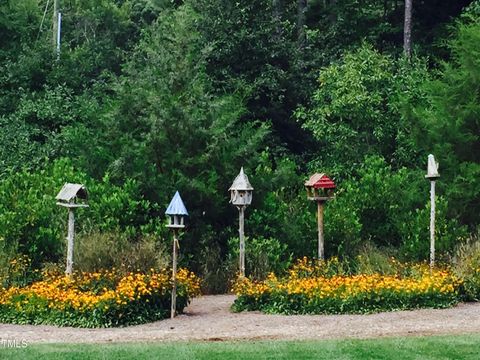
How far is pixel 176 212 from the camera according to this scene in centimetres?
1283

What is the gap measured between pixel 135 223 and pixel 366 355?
7607 millimetres

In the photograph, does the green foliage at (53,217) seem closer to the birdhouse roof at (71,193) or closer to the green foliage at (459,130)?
the birdhouse roof at (71,193)

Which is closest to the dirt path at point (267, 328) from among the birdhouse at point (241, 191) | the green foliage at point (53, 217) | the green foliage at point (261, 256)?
the birdhouse at point (241, 191)

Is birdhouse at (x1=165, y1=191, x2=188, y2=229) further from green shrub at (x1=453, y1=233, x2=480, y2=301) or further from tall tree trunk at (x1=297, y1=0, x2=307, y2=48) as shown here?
tall tree trunk at (x1=297, y1=0, x2=307, y2=48)

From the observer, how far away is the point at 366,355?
915 centimetres

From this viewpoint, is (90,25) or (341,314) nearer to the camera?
(341,314)

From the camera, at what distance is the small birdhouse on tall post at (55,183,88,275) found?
13.1 m

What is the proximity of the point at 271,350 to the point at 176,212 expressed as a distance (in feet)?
12.9

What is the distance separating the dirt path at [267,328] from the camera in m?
10.8

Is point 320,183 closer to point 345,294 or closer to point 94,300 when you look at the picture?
point 345,294

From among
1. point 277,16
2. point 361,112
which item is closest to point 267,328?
point 361,112

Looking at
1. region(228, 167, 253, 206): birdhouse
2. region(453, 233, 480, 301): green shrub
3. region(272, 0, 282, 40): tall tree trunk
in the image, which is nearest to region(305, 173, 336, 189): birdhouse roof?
region(228, 167, 253, 206): birdhouse

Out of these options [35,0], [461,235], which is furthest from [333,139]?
[35,0]

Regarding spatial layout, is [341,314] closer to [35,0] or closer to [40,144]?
[40,144]
